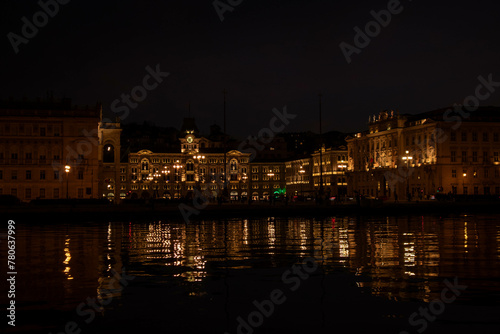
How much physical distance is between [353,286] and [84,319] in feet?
19.5

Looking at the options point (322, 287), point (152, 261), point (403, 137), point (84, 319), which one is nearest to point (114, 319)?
point (84, 319)

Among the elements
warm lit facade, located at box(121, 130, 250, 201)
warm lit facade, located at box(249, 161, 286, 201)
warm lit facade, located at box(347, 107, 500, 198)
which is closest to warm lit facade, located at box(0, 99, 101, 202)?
warm lit facade, located at box(121, 130, 250, 201)

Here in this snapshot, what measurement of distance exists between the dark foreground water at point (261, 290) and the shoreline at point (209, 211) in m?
31.6

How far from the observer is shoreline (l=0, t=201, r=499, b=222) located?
52.8 metres

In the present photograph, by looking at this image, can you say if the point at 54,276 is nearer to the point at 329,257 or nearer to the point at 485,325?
the point at 329,257

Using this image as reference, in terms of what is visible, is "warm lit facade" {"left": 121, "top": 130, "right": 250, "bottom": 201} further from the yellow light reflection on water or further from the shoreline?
the yellow light reflection on water

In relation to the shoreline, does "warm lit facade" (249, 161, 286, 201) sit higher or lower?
higher

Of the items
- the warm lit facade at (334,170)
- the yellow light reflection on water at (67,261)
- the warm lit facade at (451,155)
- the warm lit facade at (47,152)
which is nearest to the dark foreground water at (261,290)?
the yellow light reflection on water at (67,261)

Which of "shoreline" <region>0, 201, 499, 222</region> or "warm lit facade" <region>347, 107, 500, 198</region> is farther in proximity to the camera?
"warm lit facade" <region>347, 107, 500, 198</region>

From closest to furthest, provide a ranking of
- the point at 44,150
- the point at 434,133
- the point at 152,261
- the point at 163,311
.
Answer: the point at 163,311 < the point at 152,261 < the point at 44,150 < the point at 434,133

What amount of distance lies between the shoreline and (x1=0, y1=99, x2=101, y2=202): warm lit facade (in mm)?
26360

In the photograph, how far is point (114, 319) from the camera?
10.6 m

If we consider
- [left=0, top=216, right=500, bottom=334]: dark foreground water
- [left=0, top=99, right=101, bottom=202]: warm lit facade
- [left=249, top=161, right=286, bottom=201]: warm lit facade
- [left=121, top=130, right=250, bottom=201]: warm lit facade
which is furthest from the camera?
[left=249, top=161, right=286, bottom=201]: warm lit facade

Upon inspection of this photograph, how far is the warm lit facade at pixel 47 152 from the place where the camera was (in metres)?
84.8
